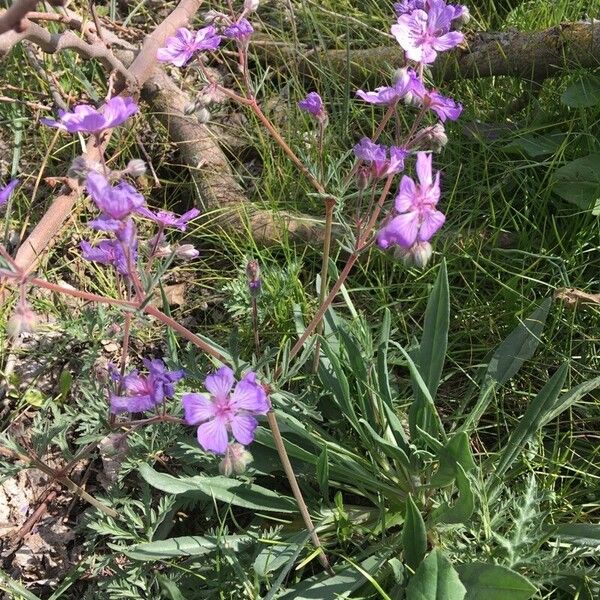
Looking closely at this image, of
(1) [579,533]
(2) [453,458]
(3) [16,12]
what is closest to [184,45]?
(3) [16,12]

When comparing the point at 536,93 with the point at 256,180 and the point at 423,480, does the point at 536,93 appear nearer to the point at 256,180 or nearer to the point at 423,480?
the point at 256,180

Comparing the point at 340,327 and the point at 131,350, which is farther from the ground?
the point at 340,327

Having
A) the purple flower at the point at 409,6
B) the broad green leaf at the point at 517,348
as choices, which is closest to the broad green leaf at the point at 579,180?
the broad green leaf at the point at 517,348

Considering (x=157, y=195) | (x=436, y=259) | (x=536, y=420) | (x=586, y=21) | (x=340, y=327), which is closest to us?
(x=536, y=420)

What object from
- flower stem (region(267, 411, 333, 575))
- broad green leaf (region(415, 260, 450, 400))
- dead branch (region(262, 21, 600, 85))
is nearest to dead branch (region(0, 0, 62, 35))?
flower stem (region(267, 411, 333, 575))

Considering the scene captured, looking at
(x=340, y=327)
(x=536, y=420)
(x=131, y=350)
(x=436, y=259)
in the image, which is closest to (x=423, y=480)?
(x=536, y=420)

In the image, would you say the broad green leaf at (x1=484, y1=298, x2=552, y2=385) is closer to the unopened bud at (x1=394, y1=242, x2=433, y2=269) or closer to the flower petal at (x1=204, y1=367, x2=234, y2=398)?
the unopened bud at (x1=394, y1=242, x2=433, y2=269)

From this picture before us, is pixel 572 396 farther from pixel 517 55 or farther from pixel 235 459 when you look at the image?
pixel 517 55
